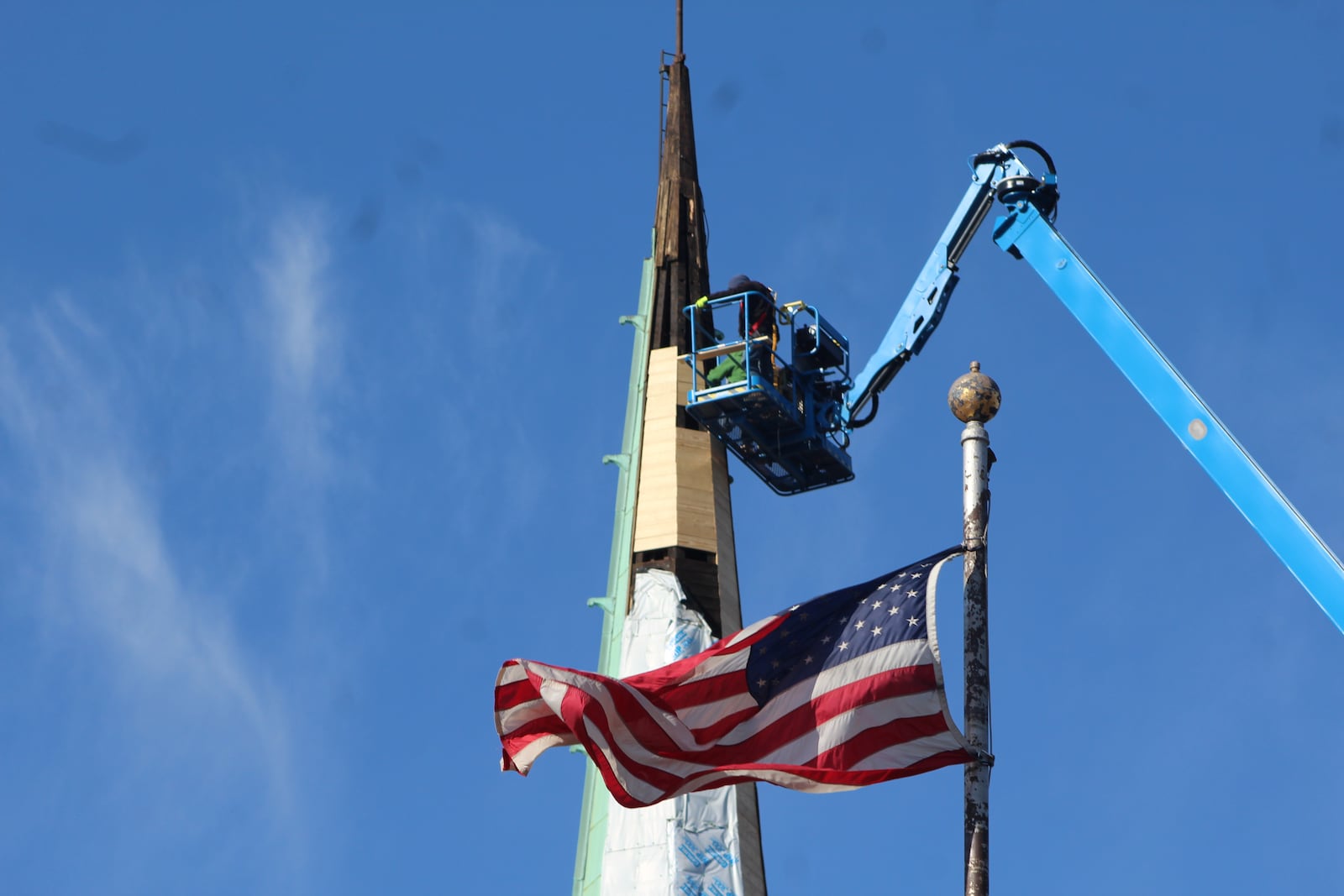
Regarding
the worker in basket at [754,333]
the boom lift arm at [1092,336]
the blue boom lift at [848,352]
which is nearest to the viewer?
the boom lift arm at [1092,336]

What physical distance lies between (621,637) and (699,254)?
1017 centimetres

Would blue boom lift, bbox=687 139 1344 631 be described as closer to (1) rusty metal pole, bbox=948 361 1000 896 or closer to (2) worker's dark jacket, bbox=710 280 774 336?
(2) worker's dark jacket, bbox=710 280 774 336

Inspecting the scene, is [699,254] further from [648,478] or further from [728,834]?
[728,834]

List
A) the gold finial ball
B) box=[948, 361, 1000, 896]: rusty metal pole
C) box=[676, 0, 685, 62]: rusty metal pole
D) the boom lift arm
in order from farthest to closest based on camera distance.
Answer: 1. box=[676, 0, 685, 62]: rusty metal pole
2. the boom lift arm
3. the gold finial ball
4. box=[948, 361, 1000, 896]: rusty metal pole

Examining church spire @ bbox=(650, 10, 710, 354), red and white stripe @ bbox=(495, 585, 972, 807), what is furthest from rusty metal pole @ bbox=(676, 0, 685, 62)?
red and white stripe @ bbox=(495, 585, 972, 807)

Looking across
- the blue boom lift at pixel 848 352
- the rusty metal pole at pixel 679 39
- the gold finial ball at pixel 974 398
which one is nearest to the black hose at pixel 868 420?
the blue boom lift at pixel 848 352

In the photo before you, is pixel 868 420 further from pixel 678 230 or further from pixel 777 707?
pixel 777 707

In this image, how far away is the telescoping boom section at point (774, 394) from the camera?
43.7 metres

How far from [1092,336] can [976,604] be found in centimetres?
1143

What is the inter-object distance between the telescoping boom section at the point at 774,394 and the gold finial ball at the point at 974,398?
17.6 metres

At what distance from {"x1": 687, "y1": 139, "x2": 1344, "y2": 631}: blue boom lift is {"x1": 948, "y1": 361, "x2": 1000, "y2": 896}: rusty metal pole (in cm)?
844

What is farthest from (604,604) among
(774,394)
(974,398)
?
(974,398)

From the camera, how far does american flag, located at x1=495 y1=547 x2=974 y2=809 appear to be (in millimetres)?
26594

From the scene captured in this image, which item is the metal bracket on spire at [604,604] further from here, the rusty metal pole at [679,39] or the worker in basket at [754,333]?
the rusty metal pole at [679,39]
